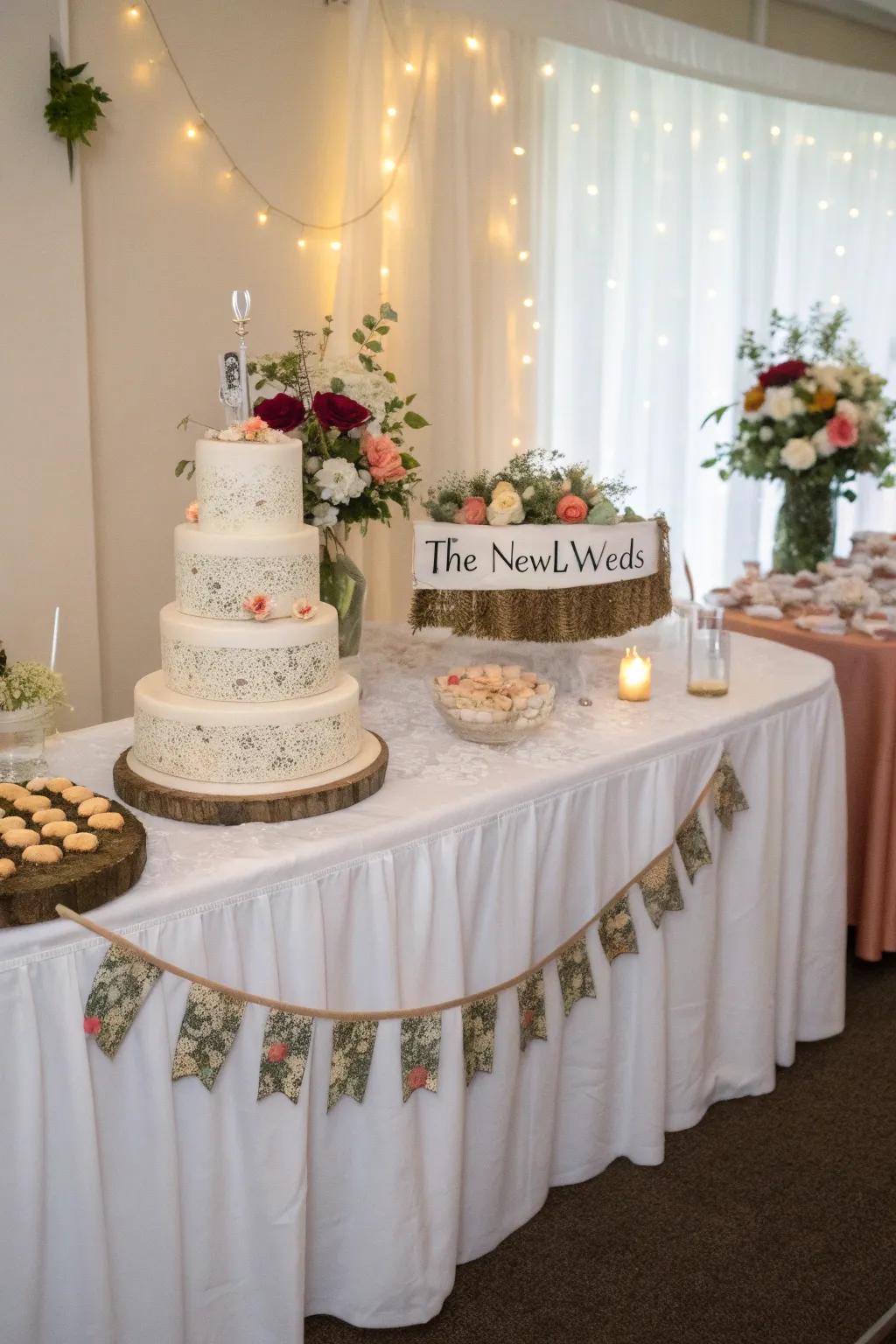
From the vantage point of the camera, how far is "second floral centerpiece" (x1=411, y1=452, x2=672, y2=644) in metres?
2.25

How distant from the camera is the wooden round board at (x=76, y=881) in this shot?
1411 millimetres

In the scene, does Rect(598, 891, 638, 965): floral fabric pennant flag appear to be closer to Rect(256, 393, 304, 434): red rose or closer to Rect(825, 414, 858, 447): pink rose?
Rect(256, 393, 304, 434): red rose

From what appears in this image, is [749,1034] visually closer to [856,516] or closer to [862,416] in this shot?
[862,416]

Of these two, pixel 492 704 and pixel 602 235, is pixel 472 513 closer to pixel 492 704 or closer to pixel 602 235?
pixel 492 704

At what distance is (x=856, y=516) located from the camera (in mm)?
5859

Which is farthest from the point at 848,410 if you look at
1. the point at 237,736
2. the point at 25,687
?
the point at 25,687

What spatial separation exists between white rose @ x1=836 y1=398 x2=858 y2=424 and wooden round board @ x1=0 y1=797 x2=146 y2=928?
2.68 m

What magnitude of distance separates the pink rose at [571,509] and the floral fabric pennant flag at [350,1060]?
0.99m

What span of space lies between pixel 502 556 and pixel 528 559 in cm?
5

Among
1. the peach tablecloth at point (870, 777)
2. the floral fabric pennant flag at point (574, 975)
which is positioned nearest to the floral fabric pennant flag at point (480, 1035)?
the floral fabric pennant flag at point (574, 975)

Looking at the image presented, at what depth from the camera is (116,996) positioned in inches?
58.7

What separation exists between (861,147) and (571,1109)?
4.58 metres

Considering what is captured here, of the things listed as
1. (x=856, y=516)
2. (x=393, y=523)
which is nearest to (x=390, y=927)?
(x=393, y=523)

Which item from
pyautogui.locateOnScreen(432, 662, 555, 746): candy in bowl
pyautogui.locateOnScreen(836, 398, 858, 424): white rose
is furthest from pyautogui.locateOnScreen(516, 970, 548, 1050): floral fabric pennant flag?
pyautogui.locateOnScreen(836, 398, 858, 424): white rose
